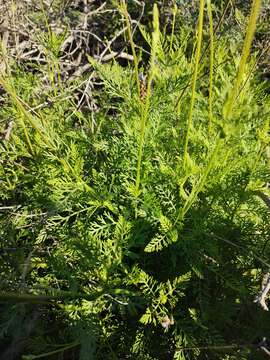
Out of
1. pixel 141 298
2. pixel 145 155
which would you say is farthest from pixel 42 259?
pixel 145 155

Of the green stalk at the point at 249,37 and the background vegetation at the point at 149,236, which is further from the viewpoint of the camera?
the background vegetation at the point at 149,236

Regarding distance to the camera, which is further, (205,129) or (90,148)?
(90,148)

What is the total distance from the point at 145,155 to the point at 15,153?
20.5 inches

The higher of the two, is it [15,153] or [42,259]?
[15,153]

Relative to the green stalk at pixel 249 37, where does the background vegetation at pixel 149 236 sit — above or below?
below

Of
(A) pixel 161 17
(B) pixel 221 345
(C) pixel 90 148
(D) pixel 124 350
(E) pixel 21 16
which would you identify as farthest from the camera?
(A) pixel 161 17

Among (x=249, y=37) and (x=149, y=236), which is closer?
(x=249, y=37)

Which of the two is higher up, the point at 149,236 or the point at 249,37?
the point at 249,37

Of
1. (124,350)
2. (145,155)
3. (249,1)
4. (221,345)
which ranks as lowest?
(124,350)

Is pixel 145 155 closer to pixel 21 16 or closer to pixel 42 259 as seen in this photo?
pixel 42 259

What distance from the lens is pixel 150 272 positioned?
4.88 ft

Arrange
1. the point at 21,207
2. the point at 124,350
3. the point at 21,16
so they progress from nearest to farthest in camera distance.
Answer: the point at 124,350 → the point at 21,207 → the point at 21,16

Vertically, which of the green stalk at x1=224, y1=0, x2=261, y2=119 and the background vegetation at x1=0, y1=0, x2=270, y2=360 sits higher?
the green stalk at x1=224, y1=0, x2=261, y2=119

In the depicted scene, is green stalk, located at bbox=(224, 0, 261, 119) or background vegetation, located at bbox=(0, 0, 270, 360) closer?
green stalk, located at bbox=(224, 0, 261, 119)
